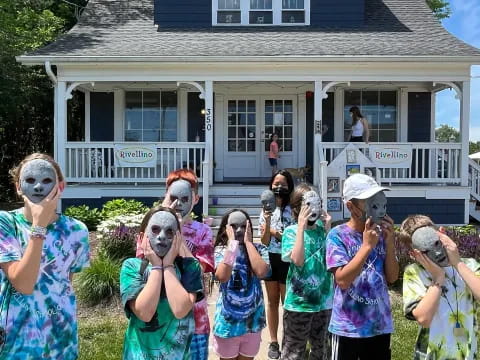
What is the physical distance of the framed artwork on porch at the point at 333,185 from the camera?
407 inches

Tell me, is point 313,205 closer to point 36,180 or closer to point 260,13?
point 36,180

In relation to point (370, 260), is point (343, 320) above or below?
below

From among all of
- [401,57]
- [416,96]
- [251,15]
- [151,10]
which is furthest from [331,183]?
[151,10]

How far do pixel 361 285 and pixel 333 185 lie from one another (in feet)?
25.3

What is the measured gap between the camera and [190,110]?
1298 centimetres

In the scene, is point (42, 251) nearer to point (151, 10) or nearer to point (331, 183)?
point (331, 183)

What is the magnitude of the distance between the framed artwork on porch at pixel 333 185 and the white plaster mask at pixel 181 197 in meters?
7.78

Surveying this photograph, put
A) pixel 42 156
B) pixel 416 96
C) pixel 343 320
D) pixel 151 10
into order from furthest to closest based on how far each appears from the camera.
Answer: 1. pixel 151 10
2. pixel 416 96
3. pixel 343 320
4. pixel 42 156

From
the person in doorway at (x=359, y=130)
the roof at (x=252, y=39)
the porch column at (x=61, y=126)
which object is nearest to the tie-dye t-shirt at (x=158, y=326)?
the roof at (x=252, y=39)

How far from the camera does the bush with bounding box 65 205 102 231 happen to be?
9.87m

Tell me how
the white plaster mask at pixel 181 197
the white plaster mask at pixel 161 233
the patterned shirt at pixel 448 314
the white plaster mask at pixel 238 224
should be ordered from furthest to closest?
the white plaster mask at pixel 238 224 → the white plaster mask at pixel 181 197 → the patterned shirt at pixel 448 314 → the white plaster mask at pixel 161 233

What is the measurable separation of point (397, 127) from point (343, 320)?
10.9 m

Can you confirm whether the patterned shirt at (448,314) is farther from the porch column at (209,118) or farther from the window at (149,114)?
the window at (149,114)

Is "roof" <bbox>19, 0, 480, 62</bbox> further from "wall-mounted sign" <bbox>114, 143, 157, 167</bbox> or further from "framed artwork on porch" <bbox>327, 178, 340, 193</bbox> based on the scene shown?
"framed artwork on porch" <bbox>327, 178, 340, 193</bbox>
